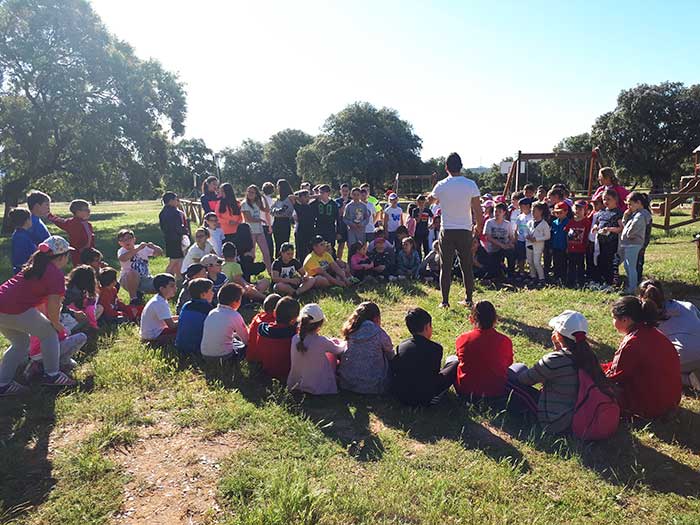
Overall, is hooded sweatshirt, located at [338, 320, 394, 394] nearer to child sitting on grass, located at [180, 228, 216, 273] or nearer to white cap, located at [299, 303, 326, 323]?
white cap, located at [299, 303, 326, 323]

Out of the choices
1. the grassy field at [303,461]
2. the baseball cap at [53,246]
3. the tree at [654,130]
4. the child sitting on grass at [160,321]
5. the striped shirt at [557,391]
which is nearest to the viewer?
the grassy field at [303,461]

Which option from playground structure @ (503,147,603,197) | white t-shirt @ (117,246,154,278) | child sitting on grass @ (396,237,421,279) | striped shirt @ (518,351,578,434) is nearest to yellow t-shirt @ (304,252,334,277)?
child sitting on grass @ (396,237,421,279)

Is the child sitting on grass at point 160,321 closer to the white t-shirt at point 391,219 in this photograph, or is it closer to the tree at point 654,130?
the white t-shirt at point 391,219

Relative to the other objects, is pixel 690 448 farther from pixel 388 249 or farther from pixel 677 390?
pixel 388 249

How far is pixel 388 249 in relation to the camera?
31.5 ft

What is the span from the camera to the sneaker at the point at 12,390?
14.9 ft

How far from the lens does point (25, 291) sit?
14.2ft

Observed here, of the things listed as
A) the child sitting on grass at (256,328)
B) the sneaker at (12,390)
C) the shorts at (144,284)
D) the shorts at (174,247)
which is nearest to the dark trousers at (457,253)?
the child sitting on grass at (256,328)

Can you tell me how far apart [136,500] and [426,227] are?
8506 millimetres

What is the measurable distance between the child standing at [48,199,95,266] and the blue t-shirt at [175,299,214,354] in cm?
324

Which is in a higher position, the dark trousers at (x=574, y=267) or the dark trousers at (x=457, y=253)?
the dark trousers at (x=457, y=253)

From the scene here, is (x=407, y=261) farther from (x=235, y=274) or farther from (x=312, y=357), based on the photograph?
(x=312, y=357)

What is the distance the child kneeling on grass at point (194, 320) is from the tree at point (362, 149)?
4654 cm

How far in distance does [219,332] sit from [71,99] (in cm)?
2114
